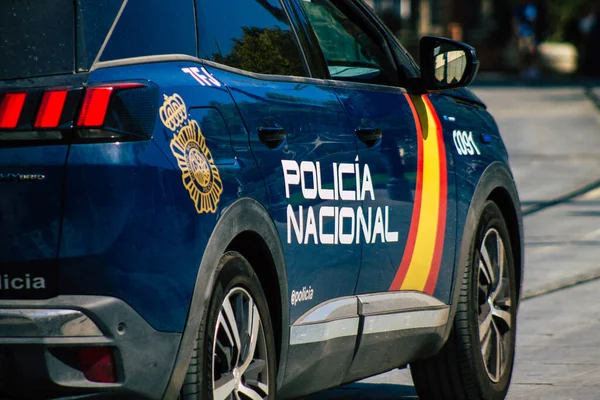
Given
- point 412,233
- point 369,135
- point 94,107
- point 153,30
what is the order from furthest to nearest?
point 412,233 < point 369,135 < point 153,30 < point 94,107

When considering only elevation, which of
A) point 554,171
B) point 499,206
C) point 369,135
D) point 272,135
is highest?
point 272,135

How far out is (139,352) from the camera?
3.78 meters

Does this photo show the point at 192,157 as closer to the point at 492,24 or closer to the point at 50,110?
the point at 50,110

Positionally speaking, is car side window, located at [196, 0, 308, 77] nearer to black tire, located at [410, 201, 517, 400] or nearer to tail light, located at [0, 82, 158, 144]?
tail light, located at [0, 82, 158, 144]

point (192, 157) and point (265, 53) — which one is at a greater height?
point (265, 53)

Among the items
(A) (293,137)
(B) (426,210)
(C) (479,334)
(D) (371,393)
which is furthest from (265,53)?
(D) (371,393)

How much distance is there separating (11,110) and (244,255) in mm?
1019

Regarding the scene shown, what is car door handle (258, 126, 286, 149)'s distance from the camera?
14.7ft

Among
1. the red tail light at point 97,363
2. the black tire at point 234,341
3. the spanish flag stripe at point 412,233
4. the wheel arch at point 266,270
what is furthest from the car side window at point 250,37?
the red tail light at point 97,363

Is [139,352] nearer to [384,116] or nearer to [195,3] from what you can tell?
[195,3]

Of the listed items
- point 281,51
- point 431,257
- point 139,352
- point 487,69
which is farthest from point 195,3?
point 487,69

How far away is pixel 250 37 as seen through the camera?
15.8ft

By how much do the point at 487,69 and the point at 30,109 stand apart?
169ft

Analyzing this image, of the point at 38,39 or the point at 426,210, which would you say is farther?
the point at 426,210
